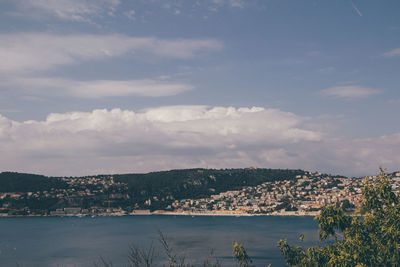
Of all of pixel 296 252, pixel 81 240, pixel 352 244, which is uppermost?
pixel 352 244

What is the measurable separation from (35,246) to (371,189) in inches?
4724

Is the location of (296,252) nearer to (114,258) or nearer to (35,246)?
(114,258)

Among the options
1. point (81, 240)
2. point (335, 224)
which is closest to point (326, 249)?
point (335, 224)

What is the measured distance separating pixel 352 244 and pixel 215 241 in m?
111

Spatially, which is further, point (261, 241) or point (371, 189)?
point (261, 241)

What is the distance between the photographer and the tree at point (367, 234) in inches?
802

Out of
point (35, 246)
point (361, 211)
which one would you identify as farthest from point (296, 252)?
point (35, 246)

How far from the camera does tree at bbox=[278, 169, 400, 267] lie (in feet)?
66.8

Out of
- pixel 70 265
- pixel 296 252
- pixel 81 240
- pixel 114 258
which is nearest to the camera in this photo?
pixel 296 252

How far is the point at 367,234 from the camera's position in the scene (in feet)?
73.0

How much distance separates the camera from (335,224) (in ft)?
78.4

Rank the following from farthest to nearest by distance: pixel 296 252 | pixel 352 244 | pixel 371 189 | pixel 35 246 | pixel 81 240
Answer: pixel 81 240
pixel 35 246
pixel 296 252
pixel 371 189
pixel 352 244

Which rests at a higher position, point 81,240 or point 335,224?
point 335,224

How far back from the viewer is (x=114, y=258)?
9631cm
